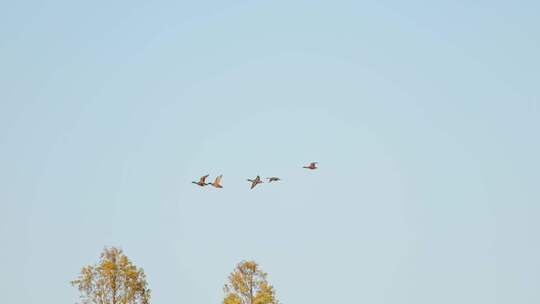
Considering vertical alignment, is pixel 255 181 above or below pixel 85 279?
above

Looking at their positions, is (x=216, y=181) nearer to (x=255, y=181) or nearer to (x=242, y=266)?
(x=255, y=181)

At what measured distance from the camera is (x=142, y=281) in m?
112

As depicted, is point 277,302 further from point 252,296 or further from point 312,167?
point 312,167

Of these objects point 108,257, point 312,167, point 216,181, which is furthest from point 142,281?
point 312,167

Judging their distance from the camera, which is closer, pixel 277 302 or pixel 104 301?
pixel 104 301

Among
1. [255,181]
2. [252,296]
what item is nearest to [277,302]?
[252,296]

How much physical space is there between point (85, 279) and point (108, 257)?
2874mm

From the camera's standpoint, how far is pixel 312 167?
114 meters

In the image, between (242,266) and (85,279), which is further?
(242,266)

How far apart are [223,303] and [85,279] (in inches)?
549

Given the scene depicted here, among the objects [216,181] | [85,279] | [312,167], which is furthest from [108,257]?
[312,167]

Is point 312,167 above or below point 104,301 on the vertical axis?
above

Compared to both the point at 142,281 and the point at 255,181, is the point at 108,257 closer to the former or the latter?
the point at 142,281

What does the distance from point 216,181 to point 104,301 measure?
1403cm
